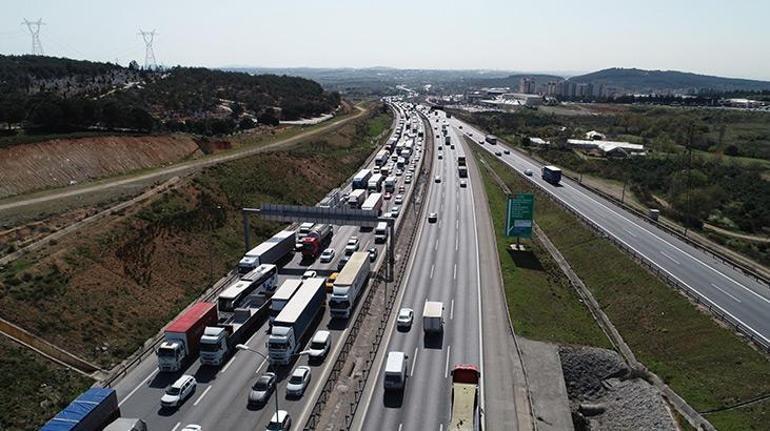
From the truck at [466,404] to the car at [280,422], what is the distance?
38.1 ft

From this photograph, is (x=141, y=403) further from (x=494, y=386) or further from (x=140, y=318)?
(x=494, y=386)

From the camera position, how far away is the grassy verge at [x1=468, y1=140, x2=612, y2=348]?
5559cm

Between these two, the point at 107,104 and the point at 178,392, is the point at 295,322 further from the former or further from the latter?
the point at 107,104

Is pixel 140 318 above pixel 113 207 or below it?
below

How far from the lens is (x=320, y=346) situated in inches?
1881

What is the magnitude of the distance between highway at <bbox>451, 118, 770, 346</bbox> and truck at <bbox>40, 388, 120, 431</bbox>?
55.4 meters

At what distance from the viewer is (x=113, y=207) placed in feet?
229

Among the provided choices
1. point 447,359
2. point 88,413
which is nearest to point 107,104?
point 88,413

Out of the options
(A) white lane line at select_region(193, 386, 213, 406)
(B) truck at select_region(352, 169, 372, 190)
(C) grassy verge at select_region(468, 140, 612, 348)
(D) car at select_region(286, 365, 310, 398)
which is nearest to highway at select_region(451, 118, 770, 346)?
(C) grassy verge at select_region(468, 140, 612, 348)

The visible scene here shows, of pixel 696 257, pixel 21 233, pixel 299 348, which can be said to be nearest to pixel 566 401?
pixel 299 348

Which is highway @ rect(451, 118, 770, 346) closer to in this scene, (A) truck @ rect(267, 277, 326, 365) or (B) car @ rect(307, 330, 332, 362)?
(B) car @ rect(307, 330, 332, 362)

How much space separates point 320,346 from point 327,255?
85.6 feet

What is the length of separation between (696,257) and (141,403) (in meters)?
68.6

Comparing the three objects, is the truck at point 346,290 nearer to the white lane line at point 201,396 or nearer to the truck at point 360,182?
the white lane line at point 201,396
